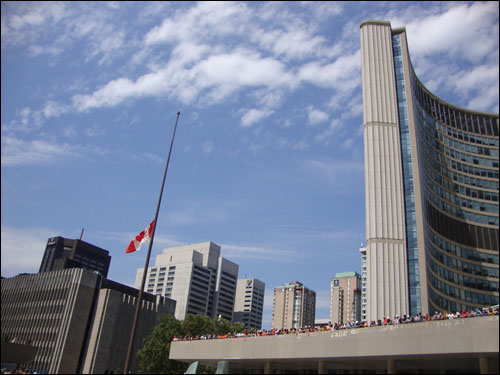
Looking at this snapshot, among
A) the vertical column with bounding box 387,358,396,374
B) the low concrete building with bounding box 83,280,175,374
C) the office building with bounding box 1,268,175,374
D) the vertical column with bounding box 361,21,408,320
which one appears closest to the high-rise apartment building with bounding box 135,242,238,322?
the office building with bounding box 1,268,175,374

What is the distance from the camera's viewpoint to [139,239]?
29.4 metres

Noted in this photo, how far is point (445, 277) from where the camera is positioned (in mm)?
66062

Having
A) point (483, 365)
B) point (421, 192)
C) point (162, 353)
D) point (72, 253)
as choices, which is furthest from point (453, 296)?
point (72, 253)

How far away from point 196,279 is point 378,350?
14249 centimetres

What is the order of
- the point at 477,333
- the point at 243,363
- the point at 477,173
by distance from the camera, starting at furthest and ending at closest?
the point at 477,173, the point at 243,363, the point at 477,333

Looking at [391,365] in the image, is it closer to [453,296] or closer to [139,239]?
[139,239]

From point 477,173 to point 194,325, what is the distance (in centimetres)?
5889

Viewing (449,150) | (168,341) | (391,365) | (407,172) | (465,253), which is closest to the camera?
(391,365)

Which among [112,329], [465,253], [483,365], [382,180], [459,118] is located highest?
[459,118]

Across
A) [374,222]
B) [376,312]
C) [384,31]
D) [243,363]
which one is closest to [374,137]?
[374,222]

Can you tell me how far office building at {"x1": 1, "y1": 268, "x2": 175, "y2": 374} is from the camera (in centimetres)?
8756

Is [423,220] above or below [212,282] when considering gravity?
below

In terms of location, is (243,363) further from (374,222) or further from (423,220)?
(423,220)

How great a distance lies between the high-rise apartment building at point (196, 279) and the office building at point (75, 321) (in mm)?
62418
